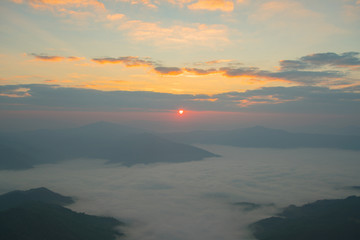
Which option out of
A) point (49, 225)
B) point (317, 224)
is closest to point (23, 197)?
point (49, 225)

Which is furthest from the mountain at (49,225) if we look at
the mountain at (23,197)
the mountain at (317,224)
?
the mountain at (317,224)

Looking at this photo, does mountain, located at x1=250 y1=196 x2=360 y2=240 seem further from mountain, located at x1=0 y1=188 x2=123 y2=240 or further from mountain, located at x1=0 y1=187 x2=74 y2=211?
mountain, located at x1=0 y1=187 x2=74 y2=211

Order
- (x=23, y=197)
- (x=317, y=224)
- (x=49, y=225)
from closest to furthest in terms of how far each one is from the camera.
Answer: (x=49, y=225) < (x=317, y=224) < (x=23, y=197)

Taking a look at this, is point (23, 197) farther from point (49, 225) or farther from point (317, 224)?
point (317, 224)

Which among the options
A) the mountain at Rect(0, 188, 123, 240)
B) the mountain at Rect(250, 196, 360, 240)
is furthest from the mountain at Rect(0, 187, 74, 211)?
the mountain at Rect(250, 196, 360, 240)

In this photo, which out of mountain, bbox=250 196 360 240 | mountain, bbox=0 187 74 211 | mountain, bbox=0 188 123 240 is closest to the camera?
mountain, bbox=0 188 123 240

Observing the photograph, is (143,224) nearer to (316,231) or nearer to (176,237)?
(176,237)
